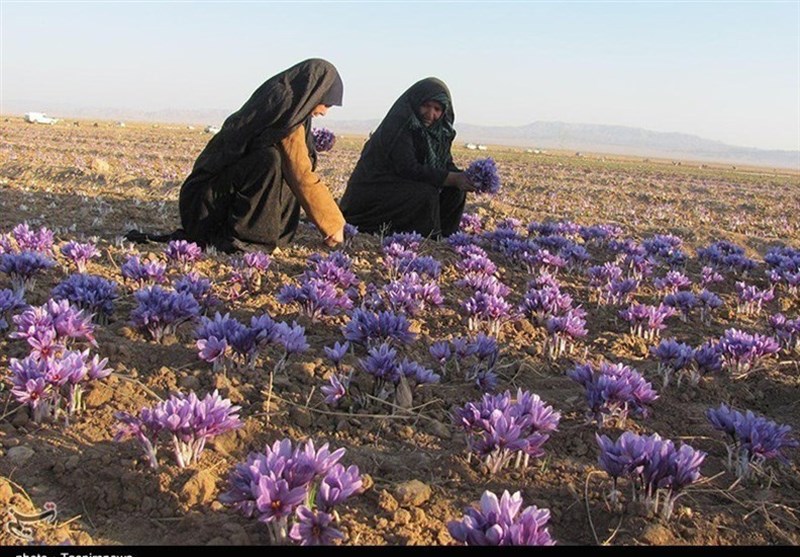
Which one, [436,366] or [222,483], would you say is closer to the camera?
[222,483]

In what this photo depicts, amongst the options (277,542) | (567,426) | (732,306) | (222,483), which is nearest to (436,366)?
(567,426)

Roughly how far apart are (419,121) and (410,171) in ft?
2.08

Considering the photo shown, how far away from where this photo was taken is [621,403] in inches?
132

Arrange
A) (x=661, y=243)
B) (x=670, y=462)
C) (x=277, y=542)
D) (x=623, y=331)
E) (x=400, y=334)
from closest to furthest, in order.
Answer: (x=277, y=542), (x=670, y=462), (x=400, y=334), (x=623, y=331), (x=661, y=243)

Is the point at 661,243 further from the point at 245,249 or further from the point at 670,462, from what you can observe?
the point at 670,462

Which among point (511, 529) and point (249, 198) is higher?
point (249, 198)

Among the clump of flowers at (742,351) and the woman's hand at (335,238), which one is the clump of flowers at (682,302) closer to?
the clump of flowers at (742,351)

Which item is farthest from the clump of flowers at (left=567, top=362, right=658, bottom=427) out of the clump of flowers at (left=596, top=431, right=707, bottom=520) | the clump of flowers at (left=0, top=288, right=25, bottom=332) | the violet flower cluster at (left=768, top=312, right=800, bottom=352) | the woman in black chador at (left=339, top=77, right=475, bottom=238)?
the woman in black chador at (left=339, top=77, right=475, bottom=238)

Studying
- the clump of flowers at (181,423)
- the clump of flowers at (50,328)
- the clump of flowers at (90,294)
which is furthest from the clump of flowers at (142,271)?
the clump of flowers at (181,423)

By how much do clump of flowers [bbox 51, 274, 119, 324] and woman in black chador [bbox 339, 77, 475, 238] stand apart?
4.31 m

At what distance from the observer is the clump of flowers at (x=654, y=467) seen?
241 centimetres

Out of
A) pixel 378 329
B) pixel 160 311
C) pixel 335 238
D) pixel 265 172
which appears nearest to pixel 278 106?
pixel 265 172

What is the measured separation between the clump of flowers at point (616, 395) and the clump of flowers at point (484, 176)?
462cm

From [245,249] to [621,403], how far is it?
4.26 m
